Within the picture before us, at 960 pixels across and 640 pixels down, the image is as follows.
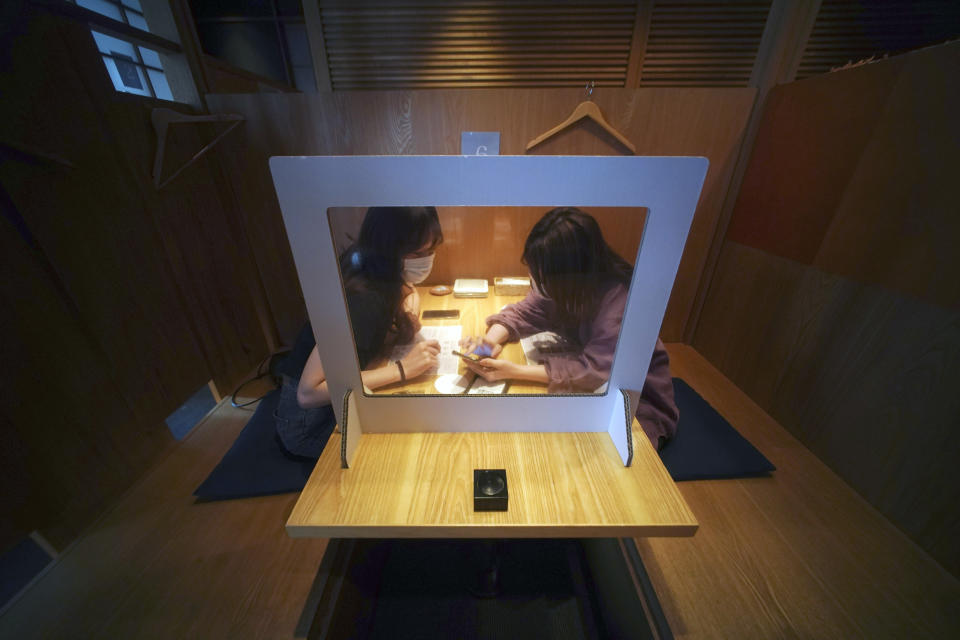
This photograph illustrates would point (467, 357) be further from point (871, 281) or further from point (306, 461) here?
point (871, 281)

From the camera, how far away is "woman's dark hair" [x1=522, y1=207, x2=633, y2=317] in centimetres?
54

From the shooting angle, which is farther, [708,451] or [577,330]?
[708,451]

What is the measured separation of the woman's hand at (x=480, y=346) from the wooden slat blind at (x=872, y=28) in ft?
10.6

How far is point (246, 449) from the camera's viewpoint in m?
1.21

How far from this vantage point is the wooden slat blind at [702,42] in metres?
1.97

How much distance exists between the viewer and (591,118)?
144 centimetres

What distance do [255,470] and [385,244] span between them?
1089 millimetres

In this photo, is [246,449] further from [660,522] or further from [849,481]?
[849,481]

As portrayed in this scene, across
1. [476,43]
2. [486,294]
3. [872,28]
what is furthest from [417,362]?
[872,28]

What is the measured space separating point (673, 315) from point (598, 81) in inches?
64.6

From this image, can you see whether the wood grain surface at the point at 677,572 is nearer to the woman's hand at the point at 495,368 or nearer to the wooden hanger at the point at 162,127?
the woman's hand at the point at 495,368

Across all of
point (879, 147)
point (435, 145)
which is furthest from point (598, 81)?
point (879, 147)

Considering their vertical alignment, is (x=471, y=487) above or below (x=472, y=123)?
below

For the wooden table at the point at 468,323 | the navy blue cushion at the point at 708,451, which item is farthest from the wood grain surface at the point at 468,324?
the navy blue cushion at the point at 708,451
